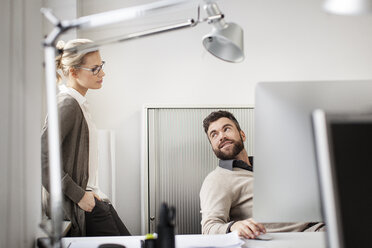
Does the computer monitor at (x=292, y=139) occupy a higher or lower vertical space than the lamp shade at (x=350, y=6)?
lower

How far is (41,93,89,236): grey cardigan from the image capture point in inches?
88.0

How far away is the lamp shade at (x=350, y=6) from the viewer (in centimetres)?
96

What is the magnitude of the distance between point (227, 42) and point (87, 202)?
4.86 ft

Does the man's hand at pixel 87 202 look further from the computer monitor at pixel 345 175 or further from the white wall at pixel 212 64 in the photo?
the computer monitor at pixel 345 175

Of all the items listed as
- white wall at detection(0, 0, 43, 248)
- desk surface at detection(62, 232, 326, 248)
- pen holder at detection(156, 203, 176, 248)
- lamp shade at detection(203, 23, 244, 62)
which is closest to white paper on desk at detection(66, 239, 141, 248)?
desk surface at detection(62, 232, 326, 248)

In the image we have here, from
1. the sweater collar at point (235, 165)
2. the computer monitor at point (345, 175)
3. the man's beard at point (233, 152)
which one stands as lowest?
the computer monitor at point (345, 175)

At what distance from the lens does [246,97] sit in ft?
10.0

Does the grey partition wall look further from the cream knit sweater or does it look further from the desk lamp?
the desk lamp

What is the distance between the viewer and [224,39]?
4.53ft

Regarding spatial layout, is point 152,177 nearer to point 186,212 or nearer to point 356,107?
point 186,212

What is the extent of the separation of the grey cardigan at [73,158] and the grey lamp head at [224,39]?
119 centimetres

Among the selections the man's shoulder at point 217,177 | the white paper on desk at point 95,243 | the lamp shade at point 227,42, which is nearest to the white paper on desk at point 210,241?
the white paper on desk at point 95,243

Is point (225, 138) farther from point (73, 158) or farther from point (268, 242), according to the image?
point (268, 242)

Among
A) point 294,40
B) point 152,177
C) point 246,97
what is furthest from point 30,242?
point 294,40
